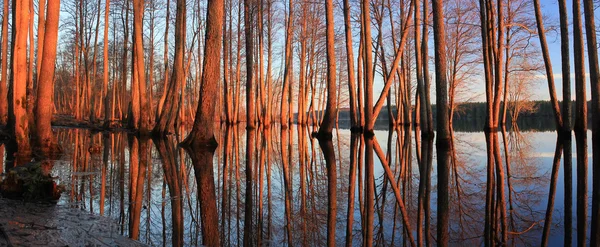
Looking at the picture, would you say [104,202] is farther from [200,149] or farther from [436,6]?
[436,6]

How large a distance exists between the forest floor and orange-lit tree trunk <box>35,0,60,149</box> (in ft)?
19.9

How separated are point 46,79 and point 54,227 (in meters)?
7.42

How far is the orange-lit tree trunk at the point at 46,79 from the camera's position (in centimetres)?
881

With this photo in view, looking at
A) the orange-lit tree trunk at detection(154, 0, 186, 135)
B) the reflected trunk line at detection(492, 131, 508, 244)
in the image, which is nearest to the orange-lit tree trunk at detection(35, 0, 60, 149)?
the orange-lit tree trunk at detection(154, 0, 186, 135)

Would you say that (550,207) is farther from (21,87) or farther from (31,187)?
(21,87)

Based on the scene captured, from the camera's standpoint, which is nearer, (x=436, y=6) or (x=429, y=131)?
(x=436, y=6)

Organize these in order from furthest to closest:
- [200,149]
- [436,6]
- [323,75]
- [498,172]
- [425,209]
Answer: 1. [323,75]
2. [436,6]
3. [200,149]
4. [498,172]
5. [425,209]

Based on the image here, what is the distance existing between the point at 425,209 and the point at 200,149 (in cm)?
748

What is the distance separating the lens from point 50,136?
9.10 meters

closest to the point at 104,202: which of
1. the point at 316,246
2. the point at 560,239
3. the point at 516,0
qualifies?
the point at 316,246

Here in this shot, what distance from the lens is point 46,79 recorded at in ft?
29.4

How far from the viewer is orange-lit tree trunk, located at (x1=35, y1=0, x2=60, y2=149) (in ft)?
28.9

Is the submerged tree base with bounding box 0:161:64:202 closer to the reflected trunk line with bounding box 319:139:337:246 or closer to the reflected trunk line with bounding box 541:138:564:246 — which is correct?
the reflected trunk line with bounding box 319:139:337:246

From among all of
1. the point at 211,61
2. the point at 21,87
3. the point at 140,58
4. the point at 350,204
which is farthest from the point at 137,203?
the point at 140,58
